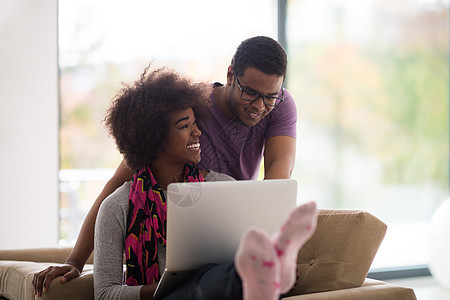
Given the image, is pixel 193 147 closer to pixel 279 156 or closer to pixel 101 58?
pixel 279 156

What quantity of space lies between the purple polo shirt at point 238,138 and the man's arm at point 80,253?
0.34 m

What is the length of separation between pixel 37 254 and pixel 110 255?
1.09 meters

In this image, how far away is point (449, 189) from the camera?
5.43 meters

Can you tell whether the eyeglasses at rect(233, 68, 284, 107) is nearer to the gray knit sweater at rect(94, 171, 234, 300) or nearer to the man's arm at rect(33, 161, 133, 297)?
the man's arm at rect(33, 161, 133, 297)

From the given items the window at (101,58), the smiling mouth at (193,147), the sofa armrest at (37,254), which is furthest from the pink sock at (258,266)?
the window at (101,58)

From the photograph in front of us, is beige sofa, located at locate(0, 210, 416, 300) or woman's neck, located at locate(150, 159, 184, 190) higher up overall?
woman's neck, located at locate(150, 159, 184, 190)

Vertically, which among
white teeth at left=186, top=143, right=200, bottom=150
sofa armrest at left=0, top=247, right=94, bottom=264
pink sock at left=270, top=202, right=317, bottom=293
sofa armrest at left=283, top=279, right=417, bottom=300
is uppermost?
white teeth at left=186, top=143, right=200, bottom=150

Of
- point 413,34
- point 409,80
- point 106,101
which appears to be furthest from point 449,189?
point 106,101

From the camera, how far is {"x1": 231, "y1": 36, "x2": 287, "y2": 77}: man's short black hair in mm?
2330

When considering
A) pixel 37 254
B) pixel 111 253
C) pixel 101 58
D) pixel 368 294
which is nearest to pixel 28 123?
pixel 101 58

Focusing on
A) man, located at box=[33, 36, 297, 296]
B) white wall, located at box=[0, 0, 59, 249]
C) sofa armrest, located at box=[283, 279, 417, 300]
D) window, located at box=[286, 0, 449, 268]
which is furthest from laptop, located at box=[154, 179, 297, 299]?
window, located at box=[286, 0, 449, 268]

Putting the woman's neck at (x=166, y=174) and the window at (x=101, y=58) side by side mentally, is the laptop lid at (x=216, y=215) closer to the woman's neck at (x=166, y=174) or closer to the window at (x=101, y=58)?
the woman's neck at (x=166, y=174)

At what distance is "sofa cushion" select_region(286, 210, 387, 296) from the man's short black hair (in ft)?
2.00

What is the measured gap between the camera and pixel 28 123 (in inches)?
157
